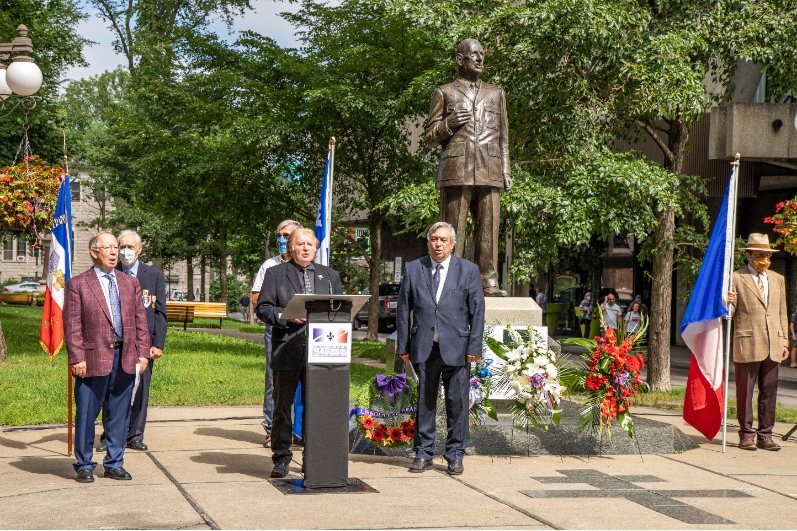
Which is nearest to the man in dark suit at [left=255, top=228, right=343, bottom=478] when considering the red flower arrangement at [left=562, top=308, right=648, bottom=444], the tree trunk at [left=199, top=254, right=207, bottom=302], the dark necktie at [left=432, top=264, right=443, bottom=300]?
the dark necktie at [left=432, top=264, right=443, bottom=300]

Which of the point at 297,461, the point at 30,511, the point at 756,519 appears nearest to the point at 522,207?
the point at 297,461

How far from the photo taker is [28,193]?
49.8 feet

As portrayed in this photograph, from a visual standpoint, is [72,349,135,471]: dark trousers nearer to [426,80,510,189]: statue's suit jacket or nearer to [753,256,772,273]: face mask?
[426,80,510,189]: statue's suit jacket

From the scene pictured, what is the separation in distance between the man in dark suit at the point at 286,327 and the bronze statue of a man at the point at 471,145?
117 inches

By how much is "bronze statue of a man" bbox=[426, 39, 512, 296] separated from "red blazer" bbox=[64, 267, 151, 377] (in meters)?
3.81

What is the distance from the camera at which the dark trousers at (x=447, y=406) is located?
27.1 feet

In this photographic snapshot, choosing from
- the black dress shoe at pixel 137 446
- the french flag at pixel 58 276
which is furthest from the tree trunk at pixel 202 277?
the black dress shoe at pixel 137 446

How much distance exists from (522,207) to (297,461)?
8.00 meters

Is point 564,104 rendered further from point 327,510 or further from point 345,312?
point 327,510

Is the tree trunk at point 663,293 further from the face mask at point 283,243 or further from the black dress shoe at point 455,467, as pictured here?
the black dress shoe at point 455,467

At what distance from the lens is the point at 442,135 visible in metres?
10.5

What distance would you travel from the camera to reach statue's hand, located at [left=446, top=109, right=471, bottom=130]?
34.2 ft

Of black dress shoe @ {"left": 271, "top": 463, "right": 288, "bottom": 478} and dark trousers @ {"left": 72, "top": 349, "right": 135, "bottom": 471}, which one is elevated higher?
dark trousers @ {"left": 72, "top": 349, "right": 135, "bottom": 471}

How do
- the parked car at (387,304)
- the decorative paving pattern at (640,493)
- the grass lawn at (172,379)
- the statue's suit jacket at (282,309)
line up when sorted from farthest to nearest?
the parked car at (387,304), the grass lawn at (172,379), the statue's suit jacket at (282,309), the decorative paving pattern at (640,493)
